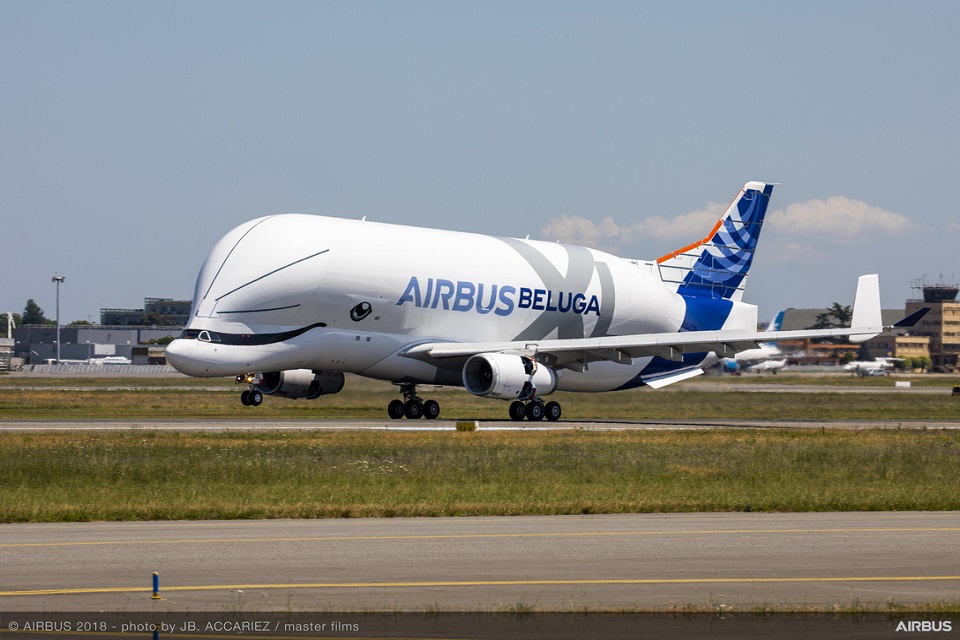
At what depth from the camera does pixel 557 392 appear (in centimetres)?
5216

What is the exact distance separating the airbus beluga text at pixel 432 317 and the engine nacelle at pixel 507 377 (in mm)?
47

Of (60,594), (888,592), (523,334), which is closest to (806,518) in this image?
(888,592)

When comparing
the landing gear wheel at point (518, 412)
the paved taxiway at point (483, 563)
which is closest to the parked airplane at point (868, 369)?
the landing gear wheel at point (518, 412)

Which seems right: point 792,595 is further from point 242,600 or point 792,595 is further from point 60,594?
point 60,594

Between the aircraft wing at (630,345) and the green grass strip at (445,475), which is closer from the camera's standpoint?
the green grass strip at (445,475)

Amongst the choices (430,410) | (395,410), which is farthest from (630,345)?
(395,410)

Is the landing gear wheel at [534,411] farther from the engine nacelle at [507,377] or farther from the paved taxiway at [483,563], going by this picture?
the paved taxiway at [483,563]

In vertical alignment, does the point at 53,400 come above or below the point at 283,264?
below

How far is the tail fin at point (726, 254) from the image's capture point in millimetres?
54750

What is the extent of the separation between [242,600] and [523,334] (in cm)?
3596

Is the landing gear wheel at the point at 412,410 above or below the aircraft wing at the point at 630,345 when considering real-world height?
below

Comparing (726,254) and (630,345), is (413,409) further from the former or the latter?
(726,254)

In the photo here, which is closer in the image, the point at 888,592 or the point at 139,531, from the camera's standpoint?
the point at 888,592

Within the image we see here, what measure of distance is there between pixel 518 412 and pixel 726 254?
15.6 meters
